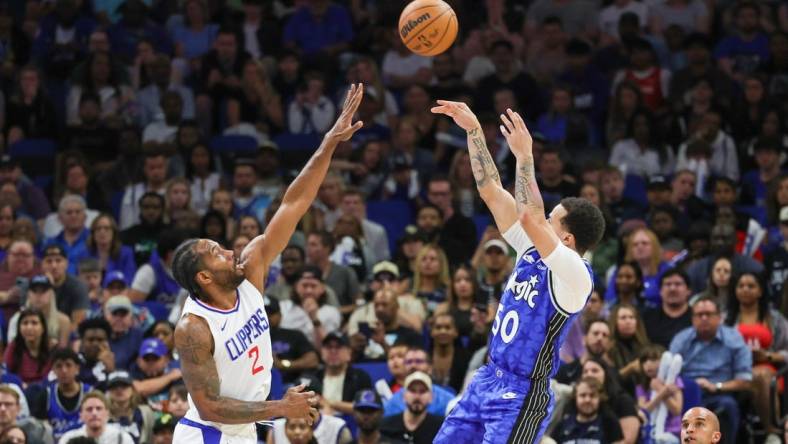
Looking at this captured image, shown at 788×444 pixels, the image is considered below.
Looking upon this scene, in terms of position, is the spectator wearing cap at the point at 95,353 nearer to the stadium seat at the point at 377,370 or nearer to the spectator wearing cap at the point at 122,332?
the spectator wearing cap at the point at 122,332

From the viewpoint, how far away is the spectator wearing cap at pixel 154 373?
1471cm

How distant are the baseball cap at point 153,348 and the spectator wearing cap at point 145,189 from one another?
321 cm

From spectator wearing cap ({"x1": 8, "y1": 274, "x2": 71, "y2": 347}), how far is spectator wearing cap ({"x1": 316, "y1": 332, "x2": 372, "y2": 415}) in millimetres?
2727

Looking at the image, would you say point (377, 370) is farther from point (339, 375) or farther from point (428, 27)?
point (428, 27)

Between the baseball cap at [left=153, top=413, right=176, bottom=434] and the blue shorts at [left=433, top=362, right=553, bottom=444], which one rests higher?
the blue shorts at [left=433, top=362, right=553, bottom=444]

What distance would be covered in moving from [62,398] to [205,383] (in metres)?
6.10

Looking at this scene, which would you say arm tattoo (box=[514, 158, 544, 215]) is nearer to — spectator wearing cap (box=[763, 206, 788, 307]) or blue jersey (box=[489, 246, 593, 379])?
blue jersey (box=[489, 246, 593, 379])

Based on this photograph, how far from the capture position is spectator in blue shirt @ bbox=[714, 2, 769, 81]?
19.7 meters

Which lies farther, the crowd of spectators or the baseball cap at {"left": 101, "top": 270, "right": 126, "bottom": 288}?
the baseball cap at {"left": 101, "top": 270, "right": 126, "bottom": 288}

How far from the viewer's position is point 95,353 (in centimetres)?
1477

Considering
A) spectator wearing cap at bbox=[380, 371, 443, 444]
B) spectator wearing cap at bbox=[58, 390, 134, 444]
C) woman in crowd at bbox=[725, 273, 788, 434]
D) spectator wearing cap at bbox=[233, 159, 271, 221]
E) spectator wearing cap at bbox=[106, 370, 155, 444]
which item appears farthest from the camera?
spectator wearing cap at bbox=[233, 159, 271, 221]

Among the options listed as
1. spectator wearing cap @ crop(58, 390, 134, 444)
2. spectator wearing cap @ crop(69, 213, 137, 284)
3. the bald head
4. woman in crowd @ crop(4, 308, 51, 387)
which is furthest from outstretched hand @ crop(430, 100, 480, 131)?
spectator wearing cap @ crop(69, 213, 137, 284)

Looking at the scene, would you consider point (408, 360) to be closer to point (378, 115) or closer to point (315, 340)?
point (315, 340)

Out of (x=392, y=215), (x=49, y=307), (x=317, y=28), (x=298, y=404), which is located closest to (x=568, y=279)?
(x=298, y=404)
